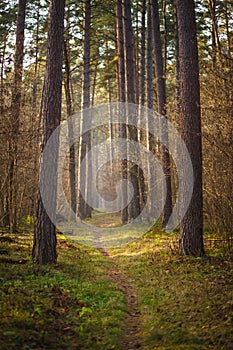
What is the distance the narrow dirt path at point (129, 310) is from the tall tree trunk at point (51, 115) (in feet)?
5.75

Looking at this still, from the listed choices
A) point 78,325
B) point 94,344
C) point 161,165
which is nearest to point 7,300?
point 78,325

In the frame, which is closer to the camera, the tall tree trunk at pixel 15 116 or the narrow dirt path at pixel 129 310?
the narrow dirt path at pixel 129 310

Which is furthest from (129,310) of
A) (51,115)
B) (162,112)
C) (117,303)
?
(162,112)

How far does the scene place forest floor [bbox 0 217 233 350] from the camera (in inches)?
215

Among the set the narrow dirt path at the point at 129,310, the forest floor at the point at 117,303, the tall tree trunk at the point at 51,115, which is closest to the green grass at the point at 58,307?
the forest floor at the point at 117,303

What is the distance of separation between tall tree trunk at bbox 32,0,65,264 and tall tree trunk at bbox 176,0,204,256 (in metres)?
3.31

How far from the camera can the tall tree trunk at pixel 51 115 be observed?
10.0m

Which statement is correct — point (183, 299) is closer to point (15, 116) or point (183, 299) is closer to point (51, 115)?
point (51, 115)

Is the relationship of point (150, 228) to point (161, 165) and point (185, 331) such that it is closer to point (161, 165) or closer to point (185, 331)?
point (161, 165)

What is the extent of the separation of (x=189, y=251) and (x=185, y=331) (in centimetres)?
513

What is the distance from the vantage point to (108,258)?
1310cm

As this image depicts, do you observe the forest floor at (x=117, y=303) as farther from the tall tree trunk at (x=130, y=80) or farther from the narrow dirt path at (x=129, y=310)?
the tall tree trunk at (x=130, y=80)

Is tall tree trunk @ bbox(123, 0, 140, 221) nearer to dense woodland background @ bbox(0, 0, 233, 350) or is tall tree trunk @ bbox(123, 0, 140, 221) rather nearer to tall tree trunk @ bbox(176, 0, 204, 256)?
dense woodland background @ bbox(0, 0, 233, 350)

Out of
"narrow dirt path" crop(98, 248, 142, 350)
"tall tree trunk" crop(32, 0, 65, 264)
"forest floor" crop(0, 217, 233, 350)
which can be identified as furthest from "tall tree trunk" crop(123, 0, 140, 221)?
"tall tree trunk" crop(32, 0, 65, 264)
